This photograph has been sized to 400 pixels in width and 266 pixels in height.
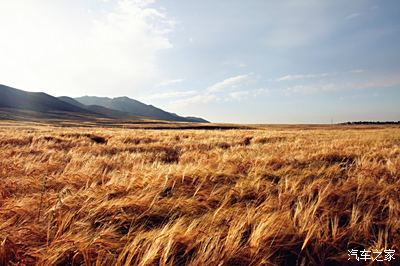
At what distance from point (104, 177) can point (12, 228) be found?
229cm

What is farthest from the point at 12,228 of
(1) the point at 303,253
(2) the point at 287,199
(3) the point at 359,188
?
(3) the point at 359,188

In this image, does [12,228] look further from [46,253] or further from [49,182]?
[49,182]

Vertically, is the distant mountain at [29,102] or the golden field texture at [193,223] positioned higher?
the distant mountain at [29,102]

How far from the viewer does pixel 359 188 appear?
3596mm

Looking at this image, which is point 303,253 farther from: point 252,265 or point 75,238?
point 75,238

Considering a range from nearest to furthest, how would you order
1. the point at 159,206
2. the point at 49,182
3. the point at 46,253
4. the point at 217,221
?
the point at 46,253 → the point at 217,221 → the point at 159,206 → the point at 49,182

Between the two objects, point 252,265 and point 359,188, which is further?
point 359,188

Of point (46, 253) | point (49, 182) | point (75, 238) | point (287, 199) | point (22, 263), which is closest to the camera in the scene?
point (22, 263)

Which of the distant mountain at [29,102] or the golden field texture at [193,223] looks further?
the distant mountain at [29,102]

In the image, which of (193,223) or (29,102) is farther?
(29,102)

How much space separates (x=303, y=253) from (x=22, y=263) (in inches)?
85.8

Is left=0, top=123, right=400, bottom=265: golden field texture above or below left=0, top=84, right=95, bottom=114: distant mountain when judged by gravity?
below

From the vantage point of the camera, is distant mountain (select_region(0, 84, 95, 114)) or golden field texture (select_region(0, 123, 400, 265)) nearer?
golden field texture (select_region(0, 123, 400, 265))

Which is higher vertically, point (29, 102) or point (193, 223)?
point (29, 102)
